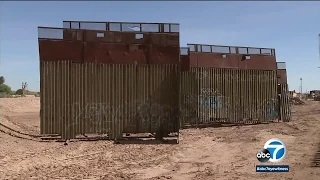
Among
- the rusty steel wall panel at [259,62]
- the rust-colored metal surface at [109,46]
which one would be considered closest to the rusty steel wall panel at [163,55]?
the rust-colored metal surface at [109,46]

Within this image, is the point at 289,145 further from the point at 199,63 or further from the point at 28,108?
the point at 28,108

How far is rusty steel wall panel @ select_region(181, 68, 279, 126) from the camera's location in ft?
61.0

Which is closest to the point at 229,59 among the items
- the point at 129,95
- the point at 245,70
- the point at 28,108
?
the point at 245,70

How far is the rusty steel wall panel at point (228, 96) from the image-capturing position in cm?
1859

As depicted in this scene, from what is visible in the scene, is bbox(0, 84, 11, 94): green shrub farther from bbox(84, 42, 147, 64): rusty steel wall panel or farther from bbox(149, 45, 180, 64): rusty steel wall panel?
bbox(149, 45, 180, 64): rusty steel wall panel

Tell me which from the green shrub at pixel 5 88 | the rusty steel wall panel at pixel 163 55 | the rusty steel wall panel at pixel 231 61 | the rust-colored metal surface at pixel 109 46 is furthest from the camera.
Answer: the green shrub at pixel 5 88

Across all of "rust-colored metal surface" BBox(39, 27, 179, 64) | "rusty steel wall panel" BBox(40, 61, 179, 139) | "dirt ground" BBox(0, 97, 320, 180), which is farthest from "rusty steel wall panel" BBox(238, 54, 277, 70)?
"rusty steel wall panel" BBox(40, 61, 179, 139)

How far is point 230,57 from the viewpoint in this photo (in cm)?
1972

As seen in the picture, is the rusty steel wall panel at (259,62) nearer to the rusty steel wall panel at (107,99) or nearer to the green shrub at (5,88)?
the rusty steel wall panel at (107,99)

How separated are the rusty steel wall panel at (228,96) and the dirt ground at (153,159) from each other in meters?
4.94

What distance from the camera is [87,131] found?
12961 millimetres

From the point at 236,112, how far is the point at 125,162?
1080 centimetres

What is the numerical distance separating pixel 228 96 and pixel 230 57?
2316 millimetres

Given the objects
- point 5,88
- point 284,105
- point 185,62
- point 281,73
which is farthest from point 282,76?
point 5,88
